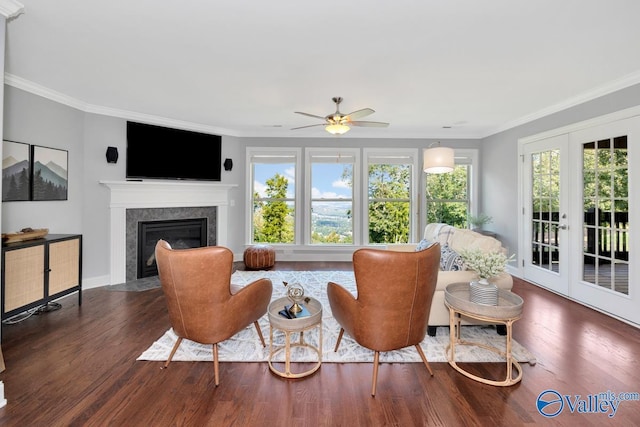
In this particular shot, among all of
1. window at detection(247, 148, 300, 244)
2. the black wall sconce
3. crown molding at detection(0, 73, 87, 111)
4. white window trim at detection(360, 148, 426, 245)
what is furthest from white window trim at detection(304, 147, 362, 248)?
crown molding at detection(0, 73, 87, 111)

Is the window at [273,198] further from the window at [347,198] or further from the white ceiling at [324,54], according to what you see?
the white ceiling at [324,54]

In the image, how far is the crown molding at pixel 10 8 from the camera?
1855 mm

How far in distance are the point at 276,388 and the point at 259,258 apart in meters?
3.20

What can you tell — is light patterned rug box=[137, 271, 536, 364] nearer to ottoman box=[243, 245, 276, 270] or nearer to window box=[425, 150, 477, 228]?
ottoman box=[243, 245, 276, 270]

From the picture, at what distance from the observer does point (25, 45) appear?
245 cm

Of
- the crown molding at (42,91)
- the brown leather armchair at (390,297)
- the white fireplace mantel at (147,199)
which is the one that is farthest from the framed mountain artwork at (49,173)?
the brown leather armchair at (390,297)

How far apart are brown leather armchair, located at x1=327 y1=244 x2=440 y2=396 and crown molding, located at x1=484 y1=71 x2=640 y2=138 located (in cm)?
308

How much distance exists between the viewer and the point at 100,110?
Result: 13.3ft

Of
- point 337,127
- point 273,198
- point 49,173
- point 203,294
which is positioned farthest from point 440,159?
point 49,173

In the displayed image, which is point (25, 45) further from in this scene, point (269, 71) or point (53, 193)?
point (269, 71)

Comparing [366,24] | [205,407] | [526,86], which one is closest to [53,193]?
[205,407]

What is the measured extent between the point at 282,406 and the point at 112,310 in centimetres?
260

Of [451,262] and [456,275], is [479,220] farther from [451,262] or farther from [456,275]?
[456,275]

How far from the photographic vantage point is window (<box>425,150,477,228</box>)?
574cm
